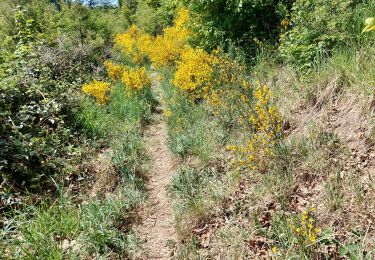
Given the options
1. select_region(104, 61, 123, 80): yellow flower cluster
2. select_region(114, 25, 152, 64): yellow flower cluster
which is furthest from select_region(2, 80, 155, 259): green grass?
select_region(114, 25, 152, 64): yellow flower cluster

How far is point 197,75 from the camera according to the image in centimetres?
594

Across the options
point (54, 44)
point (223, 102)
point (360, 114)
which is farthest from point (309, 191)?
point (54, 44)

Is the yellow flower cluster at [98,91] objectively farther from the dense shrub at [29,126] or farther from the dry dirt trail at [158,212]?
the dry dirt trail at [158,212]

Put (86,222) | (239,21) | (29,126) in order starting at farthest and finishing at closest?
(239,21)
(29,126)
(86,222)

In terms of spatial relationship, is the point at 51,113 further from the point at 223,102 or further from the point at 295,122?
the point at 295,122

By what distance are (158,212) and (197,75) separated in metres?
3.11

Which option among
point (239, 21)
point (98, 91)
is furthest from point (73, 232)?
point (239, 21)

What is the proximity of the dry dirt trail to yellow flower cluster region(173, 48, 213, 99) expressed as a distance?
1367 mm

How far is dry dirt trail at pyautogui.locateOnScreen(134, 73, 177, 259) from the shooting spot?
3.21 meters

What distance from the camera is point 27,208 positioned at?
10.7 ft

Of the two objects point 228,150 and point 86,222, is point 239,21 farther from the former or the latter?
point 86,222

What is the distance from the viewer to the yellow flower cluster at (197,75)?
18.6 ft

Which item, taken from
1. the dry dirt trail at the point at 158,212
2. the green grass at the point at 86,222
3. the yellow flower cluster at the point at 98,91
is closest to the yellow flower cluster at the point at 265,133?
the dry dirt trail at the point at 158,212

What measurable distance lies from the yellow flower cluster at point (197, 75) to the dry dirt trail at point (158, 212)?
1367mm
